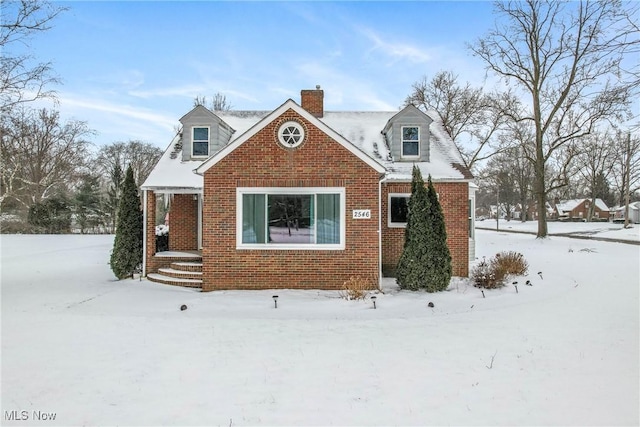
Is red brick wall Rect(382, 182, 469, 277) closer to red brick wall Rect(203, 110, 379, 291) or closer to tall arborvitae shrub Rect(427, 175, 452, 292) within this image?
red brick wall Rect(203, 110, 379, 291)

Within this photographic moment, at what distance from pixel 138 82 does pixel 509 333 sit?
18.7 m

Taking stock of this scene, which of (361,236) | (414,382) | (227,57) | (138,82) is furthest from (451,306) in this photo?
(138,82)

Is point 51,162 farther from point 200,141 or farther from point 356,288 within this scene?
point 356,288

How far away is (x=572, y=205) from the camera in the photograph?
75375 millimetres

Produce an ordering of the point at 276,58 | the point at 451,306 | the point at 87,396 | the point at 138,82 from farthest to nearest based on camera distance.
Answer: the point at 138,82 → the point at 276,58 → the point at 451,306 → the point at 87,396

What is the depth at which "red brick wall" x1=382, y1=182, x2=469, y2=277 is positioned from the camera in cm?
1237

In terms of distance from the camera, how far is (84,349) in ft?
19.4

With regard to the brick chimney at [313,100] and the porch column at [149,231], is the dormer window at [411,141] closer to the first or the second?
the brick chimney at [313,100]

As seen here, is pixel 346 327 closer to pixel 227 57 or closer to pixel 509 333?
pixel 509 333

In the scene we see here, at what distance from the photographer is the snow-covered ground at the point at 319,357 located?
4082 mm

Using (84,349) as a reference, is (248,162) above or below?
above

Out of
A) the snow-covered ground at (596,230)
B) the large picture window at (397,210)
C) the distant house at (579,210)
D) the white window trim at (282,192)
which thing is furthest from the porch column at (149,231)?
the distant house at (579,210)

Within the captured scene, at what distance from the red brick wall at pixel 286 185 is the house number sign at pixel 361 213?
11 centimetres

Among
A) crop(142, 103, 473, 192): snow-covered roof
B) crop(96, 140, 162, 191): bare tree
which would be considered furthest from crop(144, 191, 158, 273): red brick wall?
crop(96, 140, 162, 191): bare tree
